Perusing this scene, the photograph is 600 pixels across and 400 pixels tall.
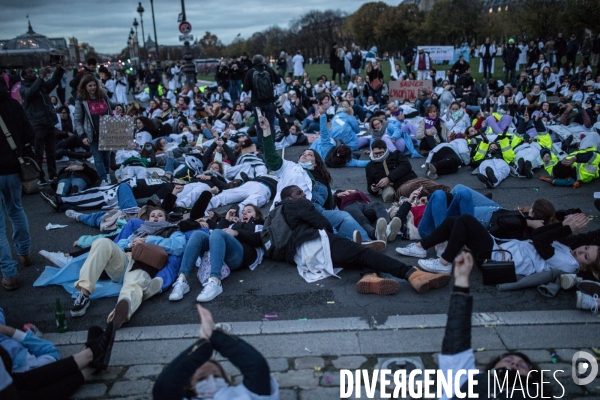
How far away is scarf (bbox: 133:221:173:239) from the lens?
5939 millimetres

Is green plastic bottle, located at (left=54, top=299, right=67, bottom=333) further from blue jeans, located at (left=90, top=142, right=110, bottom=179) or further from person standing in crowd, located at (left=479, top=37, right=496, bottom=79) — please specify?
person standing in crowd, located at (left=479, top=37, right=496, bottom=79)

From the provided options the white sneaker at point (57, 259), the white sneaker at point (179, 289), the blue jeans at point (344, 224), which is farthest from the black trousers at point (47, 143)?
the blue jeans at point (344, 224)

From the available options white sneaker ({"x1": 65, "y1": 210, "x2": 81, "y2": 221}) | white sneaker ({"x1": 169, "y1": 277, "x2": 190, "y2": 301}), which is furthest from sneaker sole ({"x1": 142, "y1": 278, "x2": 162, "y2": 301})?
white sneaker ({"x1": 65, "y1": 210, "x2": 81, "y2": 221})

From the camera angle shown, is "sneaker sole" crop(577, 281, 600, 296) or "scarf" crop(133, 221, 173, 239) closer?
"sneaker sole" crop(577, 281, 600, 296)

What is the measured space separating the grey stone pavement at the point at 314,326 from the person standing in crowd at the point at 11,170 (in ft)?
0.99

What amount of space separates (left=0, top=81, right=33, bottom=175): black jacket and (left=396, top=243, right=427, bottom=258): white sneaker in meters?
4.40

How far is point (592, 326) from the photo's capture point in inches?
167

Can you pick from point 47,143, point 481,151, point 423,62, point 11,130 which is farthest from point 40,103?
point 423,62

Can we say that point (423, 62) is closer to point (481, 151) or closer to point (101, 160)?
point (481, 151)

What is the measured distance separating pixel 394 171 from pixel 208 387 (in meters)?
5.43

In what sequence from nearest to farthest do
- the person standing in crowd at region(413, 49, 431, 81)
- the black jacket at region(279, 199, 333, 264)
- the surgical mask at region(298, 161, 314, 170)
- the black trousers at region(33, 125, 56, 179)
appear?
the black jacket at region(279, 199, 333, 264) < the surgical mask at region(298, 161, 314, 170) < the black trousers at region(33, 125, 56, 179) < the person standing in crowd at region(413, 49, 431, 81)

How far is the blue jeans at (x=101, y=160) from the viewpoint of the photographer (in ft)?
29.9

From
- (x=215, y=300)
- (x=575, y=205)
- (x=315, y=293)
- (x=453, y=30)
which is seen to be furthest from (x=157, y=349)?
(x=453, y=30)

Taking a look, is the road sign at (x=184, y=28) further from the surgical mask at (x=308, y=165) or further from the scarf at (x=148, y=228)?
the scarf at (x=148, y=228)
